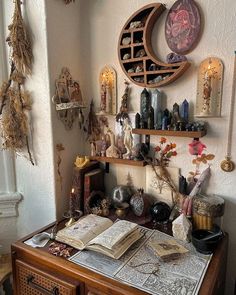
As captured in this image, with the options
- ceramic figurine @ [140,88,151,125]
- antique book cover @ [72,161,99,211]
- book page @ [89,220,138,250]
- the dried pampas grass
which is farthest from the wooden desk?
the dried pampas grass

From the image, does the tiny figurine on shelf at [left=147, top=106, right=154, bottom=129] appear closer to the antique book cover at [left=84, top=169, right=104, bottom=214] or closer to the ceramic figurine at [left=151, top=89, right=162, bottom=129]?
the ceramic figurine at [left=151, top=89, right=162, bottom=129]

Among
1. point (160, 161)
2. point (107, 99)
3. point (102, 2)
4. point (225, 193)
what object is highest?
point (102, 2)

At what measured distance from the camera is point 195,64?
47.9 inches

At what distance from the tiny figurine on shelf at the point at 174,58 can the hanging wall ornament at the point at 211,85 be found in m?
0.10

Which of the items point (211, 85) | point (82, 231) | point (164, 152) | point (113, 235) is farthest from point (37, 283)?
point (211, 85)

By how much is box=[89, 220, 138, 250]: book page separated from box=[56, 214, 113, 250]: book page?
0.18 feet

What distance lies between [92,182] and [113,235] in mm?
428

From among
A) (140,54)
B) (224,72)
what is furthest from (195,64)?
(140,54)

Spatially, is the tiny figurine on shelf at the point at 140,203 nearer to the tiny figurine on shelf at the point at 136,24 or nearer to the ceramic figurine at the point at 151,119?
the ceramic figurine at the point at 151,119

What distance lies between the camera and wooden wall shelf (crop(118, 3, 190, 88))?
1.22 metres

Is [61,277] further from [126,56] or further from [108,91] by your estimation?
[126,56]

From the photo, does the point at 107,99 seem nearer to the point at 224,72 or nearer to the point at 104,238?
the point at 224,72

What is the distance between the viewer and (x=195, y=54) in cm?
121

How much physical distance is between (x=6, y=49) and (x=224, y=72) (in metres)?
1.19
